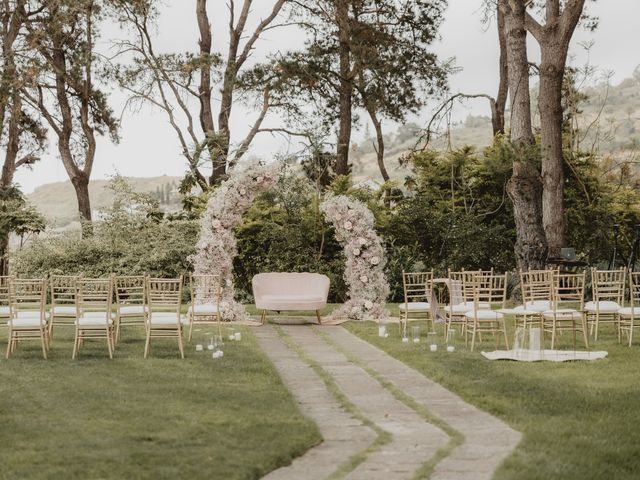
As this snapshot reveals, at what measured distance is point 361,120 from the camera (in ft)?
90.5

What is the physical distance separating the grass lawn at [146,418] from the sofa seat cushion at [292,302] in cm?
428

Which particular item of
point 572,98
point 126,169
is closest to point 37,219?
point 126,169

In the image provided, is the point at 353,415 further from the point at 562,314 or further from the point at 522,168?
the point at 522,168

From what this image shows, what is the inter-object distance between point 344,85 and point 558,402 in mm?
18289

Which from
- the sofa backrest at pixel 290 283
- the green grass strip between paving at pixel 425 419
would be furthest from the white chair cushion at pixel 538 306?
the sofa backrest at pixel 290 283

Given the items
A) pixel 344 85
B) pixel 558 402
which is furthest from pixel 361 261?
pixel 344 85

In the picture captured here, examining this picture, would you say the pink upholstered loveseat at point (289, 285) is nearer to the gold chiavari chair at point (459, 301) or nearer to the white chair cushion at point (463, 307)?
the gold chiavari chair at point (459, 301)

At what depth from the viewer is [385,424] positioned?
682cm

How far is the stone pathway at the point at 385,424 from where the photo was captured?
A: 18.1 ft

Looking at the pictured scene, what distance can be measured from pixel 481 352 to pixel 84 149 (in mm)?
19620

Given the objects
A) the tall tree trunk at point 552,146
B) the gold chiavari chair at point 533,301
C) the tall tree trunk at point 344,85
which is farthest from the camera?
the tall tree trunk at point 344,85

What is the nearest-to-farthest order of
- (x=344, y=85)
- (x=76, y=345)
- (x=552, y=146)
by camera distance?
(x=76, y=345) < (x=552, y=146) < (x=344, y=85)

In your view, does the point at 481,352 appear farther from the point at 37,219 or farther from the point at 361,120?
the point at 361,120

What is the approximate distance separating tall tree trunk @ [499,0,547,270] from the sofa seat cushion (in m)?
4.78
